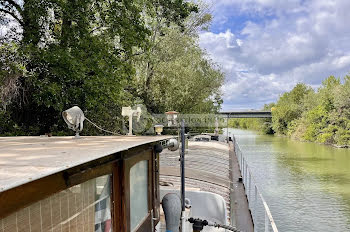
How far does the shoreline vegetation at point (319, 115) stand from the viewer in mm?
35719

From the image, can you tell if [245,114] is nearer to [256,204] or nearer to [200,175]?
[200,175]

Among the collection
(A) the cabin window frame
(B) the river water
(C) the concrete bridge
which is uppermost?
(C) the concrete bridge

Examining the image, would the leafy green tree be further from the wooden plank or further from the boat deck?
the wooden plank

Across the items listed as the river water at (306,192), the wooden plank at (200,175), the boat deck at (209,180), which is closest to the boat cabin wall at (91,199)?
the boat deck at (209,180)

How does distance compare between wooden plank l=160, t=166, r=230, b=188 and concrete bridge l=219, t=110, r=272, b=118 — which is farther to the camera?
concrete bridge l=219, t=110, r=272, b=118

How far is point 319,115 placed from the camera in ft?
138

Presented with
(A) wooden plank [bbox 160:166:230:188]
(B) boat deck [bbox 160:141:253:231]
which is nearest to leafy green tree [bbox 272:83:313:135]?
(B) boat deck [bbox 160:141:253:231]

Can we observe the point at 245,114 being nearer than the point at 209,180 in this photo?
No

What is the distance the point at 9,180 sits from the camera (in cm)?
133

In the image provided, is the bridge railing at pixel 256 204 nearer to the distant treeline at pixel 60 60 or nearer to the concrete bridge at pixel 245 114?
the distant treeline at pixel 60 60

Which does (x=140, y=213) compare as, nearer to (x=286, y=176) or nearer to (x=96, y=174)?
(x=96, y=174)

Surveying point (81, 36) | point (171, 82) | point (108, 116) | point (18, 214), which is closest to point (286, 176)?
point (171, 82)

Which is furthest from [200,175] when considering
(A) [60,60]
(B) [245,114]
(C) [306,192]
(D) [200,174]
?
(B) [245,114]

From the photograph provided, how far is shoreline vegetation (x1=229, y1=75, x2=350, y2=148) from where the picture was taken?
3572 centimetres
